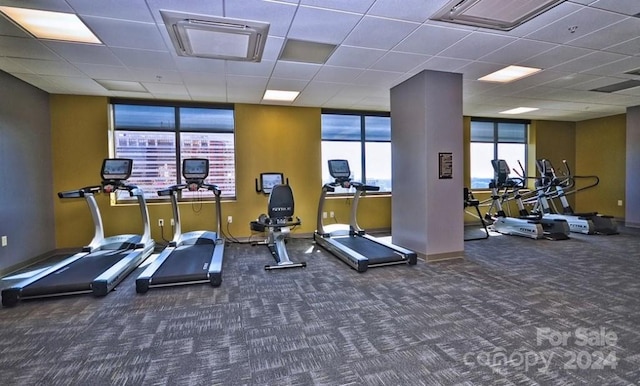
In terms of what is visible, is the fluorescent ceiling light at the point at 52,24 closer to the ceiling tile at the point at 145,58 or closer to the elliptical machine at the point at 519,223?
the ceiling tile at the point at 145,58

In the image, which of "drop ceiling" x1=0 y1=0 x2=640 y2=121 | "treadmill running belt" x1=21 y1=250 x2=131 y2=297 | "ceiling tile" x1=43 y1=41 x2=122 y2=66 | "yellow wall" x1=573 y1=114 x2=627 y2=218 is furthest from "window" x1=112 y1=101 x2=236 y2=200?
"yellow wall" x1=573 y1=114 x2=627 y2=218

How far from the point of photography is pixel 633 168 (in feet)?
23.7

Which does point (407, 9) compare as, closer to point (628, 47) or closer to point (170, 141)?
point (628, 47)

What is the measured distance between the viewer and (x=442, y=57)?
13.3 feet

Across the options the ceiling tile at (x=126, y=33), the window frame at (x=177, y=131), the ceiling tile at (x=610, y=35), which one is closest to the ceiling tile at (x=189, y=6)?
the ceiling tile at (x=126, y=33)

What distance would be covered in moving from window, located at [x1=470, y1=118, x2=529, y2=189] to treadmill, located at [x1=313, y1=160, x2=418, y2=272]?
153 inches

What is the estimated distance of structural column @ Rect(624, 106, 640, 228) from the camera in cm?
709

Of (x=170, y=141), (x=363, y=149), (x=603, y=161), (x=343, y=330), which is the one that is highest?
(x=170, y=141)

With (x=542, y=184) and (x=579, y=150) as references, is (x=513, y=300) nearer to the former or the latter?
(x=542, y=184)

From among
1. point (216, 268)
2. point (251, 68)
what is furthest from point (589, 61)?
point (216, 268)

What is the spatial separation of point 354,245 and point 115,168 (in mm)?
3832

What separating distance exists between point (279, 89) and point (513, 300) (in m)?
4.39

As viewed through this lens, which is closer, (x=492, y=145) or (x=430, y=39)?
(x=430, y=39)

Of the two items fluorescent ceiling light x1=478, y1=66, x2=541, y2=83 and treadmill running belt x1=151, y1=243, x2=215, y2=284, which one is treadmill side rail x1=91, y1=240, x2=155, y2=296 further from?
fluorescent ceiling light x1=478, y1=66, x2=541, y2=83
